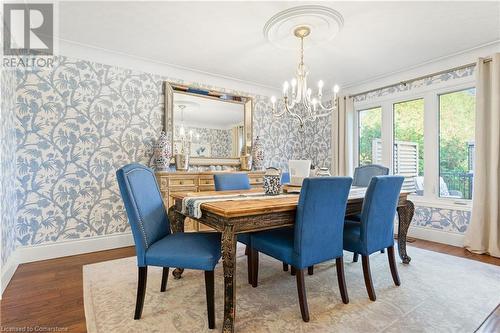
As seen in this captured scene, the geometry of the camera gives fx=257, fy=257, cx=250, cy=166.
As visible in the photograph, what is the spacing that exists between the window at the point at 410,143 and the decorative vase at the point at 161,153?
Answer: 3513 millimetres

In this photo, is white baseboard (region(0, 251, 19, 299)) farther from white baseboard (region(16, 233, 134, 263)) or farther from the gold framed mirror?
the gold framed mirror

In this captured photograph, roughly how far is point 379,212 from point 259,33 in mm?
2150

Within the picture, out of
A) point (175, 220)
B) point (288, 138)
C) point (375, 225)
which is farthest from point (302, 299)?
point (288, 138)

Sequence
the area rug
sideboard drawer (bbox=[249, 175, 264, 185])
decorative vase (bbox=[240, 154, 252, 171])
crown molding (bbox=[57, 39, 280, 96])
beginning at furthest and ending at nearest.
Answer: decorative vase (bbox=[240, 154, 252, 171]) → sideboard drawer (bbox=[249, 175, 264, 185]) → crown molding (bbox=[57, 39, 280, 96]) → the area rug

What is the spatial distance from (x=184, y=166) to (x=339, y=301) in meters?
2.58

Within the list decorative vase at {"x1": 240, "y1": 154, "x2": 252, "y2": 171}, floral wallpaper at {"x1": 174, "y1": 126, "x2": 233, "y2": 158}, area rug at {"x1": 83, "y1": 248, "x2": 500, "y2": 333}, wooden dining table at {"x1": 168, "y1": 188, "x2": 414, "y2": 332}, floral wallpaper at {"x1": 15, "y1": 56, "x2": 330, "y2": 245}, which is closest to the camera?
wooden dining table at {"x1": 168, "y1": 188, "x2": 414, "y2": 332}

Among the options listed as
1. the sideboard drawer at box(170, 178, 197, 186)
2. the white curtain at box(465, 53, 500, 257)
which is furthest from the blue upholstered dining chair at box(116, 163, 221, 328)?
the white curtain at box(465, 53, 500, 257)

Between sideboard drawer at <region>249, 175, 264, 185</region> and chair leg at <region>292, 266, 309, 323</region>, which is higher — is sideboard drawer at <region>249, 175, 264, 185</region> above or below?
above

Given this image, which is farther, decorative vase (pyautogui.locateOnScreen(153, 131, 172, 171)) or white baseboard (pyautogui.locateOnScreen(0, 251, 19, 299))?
decorative vase (pyautogui.locateOnScreen(153, 131, 172, 171))

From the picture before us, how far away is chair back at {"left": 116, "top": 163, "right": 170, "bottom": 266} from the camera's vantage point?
Result: 1.65 meters

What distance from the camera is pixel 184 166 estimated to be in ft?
12.1

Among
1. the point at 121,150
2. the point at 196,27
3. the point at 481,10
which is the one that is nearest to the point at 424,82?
the point at 481,10

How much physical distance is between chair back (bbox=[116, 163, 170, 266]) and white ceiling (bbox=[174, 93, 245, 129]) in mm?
2018

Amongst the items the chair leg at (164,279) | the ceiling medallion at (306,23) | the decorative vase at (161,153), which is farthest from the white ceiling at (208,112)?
the chair leg at (164,279)
